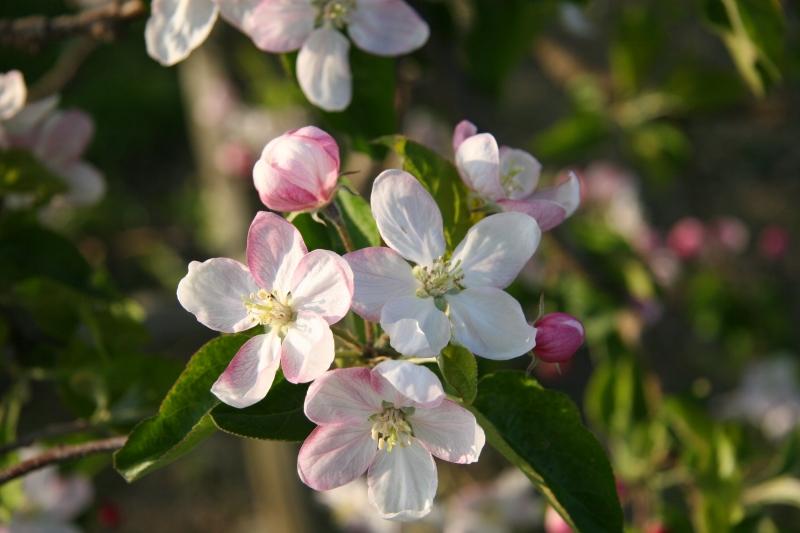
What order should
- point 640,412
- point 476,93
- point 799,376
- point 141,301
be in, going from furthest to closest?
point 141,301, point 799,376, point 476,93, point 640,412

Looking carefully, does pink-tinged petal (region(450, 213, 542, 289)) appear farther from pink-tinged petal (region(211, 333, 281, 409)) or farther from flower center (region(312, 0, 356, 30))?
flower center (region(312, 0, 356, 30))

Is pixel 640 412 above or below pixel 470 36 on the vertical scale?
below

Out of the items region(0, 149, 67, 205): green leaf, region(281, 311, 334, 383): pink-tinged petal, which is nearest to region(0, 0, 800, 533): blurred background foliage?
region(0, 149, 67, 205): green leaf

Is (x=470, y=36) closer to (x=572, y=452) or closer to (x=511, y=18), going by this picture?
(x=511, y=18)

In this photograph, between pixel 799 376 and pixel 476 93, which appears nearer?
pixel 476 93

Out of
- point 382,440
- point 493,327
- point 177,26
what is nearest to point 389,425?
point 382,440

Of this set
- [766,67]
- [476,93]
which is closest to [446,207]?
[766,67]
